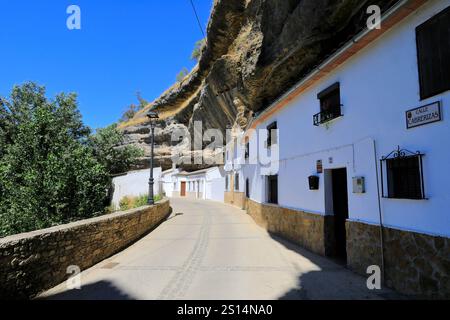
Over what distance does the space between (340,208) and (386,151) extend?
2.61 metres

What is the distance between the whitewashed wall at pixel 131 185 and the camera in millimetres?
20953

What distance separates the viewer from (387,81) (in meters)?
5.12

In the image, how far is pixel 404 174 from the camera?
4723 mm

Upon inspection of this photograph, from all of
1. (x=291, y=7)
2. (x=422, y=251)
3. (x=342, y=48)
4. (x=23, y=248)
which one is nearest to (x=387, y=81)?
(x=342, y=48)

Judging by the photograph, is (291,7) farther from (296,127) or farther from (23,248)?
(23,248)

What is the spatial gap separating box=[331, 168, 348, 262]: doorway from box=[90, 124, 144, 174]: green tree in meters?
23.4

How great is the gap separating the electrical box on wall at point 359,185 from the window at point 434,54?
1.97 meters

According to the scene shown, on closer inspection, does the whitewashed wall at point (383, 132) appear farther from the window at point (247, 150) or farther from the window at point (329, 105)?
the window at point (247, 150)

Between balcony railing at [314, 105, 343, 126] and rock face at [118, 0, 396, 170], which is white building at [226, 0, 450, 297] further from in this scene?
rock face at [118, 0, 396, 170]

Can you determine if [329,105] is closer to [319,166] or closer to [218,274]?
[319,166]

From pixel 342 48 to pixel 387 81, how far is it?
1.42 m

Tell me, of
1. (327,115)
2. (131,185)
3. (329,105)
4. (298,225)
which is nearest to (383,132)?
(327,115)

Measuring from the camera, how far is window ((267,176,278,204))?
11.1m

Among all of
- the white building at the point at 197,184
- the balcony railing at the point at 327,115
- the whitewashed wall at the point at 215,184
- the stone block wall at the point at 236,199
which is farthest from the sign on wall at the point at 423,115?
the white building at the point at 197,184
